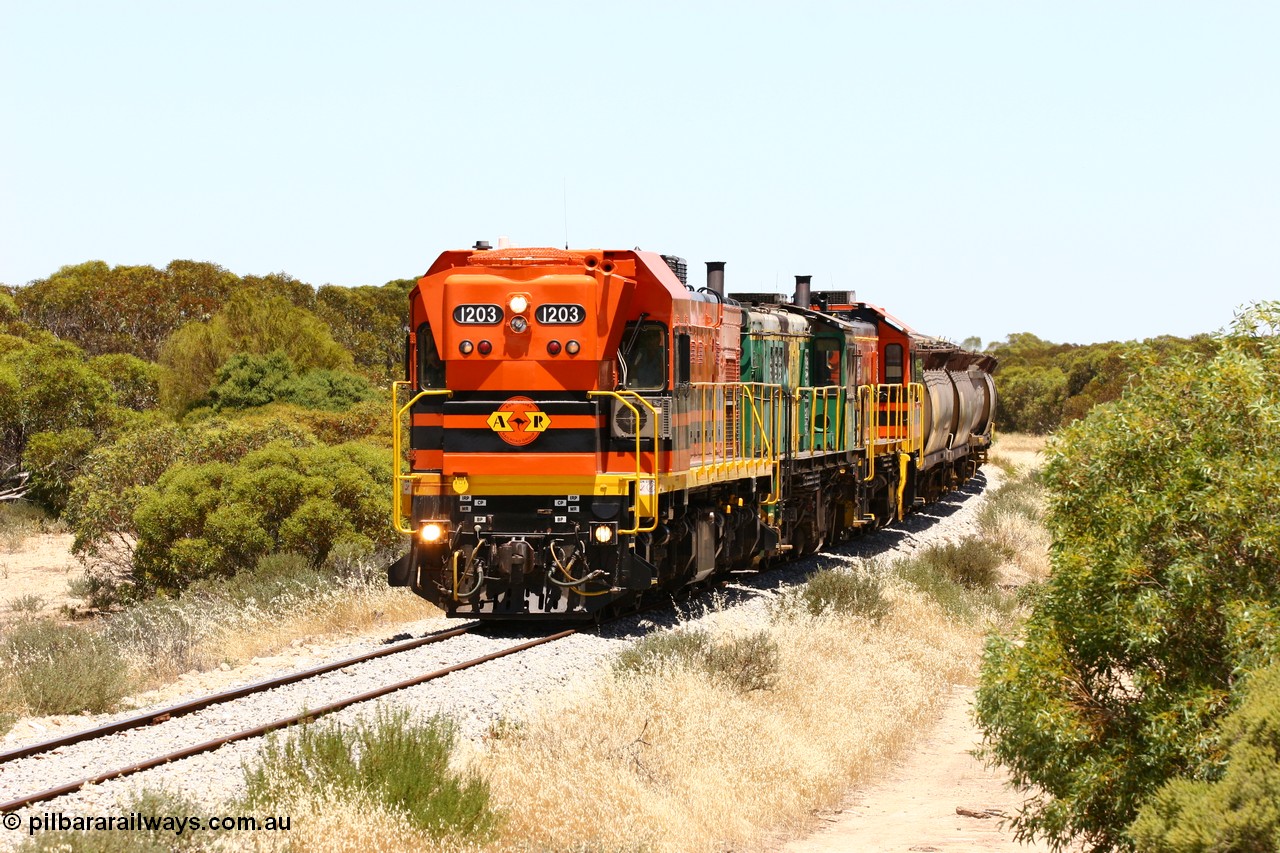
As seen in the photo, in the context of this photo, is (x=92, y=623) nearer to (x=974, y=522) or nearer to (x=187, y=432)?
(x=187, y=432)

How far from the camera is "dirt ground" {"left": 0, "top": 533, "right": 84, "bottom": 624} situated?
2953 centimetres

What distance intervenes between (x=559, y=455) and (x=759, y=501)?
17.6 ft

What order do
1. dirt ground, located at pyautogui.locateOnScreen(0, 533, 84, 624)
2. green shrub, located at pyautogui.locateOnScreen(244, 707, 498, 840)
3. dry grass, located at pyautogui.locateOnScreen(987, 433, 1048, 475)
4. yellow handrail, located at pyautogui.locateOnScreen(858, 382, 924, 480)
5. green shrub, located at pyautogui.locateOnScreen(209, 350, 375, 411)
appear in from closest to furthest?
1. green shrub, located at pyautogui.locateOnScreen(244, 707, 498, 840)
2. yellow handrail, located at pyautogui.locateOnScreen(858, 382, 924, 480)
3. dirt ground, located at pyautogui.locateOnScreen(0, 533, 84, 624)
4. green shrub, located at pyautogui.locateOnScreen(209, 350, 375, 411)
5. dry grass, located at pyautogui.locateOnScreen(987, 433, 1048, 475)

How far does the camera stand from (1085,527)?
10.3m

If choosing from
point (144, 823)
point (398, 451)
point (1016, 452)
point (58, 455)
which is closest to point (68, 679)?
point (398, 451)

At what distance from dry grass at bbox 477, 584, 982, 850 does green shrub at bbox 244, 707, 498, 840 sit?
1.06ft

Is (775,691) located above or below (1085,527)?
below

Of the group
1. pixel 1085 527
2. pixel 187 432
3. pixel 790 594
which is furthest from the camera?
pixel 187 432

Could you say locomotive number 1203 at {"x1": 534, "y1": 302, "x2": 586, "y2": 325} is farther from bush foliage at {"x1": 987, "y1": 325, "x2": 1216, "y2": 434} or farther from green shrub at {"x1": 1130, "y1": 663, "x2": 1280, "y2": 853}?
bush foliage at {"x1": 987, "y1": 325, "x2": 1216, "y2": 434}

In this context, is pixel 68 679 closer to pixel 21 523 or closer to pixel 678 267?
pixel 678 267

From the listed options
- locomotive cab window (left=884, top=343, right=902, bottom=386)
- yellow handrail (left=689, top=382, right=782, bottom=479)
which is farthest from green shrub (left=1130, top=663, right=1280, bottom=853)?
locomotive cab window (left=884, top=343, right=902, bottom=386)

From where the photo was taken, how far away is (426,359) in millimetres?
15977

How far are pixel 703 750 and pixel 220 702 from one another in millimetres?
3868

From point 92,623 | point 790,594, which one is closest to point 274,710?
point 790,594
